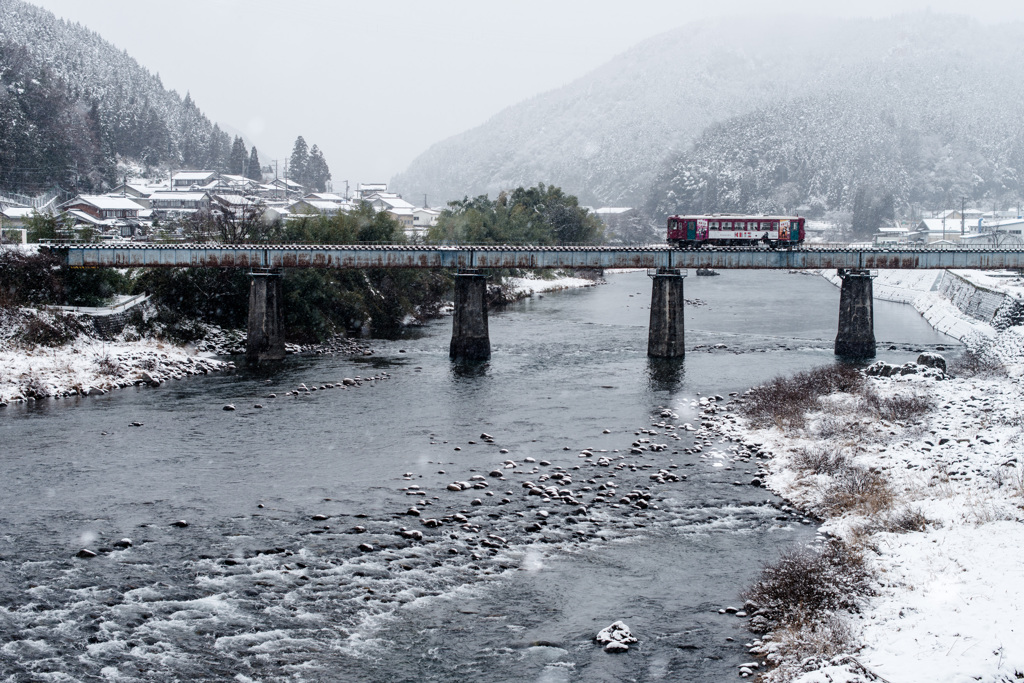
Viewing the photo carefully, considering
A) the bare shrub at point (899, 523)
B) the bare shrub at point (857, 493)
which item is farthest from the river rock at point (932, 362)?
the bare shrub at point (899, 523)

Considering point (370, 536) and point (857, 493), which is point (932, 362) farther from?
point (370, 536)

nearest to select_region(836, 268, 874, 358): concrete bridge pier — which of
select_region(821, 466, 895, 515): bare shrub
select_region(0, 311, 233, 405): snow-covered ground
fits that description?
select_region(821, 466, 895, 515): bare shrub

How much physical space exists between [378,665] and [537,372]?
3575cm

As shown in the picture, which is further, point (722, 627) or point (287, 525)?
point (287, 525)

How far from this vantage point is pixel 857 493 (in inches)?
1131

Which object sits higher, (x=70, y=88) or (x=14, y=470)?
(x=70, y=88)

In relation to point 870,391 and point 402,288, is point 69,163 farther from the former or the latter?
point 870,391

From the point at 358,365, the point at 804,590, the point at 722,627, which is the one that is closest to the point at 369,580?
the point at 722,627

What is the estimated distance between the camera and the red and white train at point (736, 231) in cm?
6956

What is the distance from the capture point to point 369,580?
23047mm

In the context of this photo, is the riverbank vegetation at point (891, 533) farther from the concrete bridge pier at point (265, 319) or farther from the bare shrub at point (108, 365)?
the bare shrub at point (108, 365)

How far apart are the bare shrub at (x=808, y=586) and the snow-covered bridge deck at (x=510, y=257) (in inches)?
1532

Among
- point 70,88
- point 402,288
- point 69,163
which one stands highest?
point 70,88

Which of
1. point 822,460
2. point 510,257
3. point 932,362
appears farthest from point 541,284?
point 822,460
